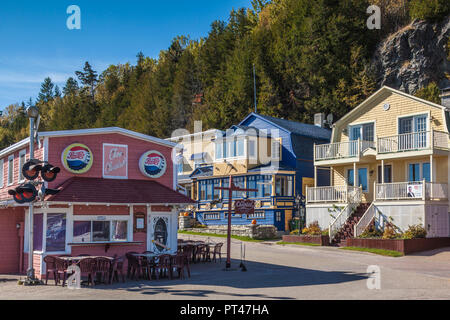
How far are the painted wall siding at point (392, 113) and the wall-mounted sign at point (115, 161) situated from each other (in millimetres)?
16849

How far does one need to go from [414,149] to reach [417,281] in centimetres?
1289

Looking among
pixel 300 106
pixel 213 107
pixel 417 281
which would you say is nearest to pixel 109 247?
pixel 417 281

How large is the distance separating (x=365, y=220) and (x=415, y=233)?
9.39ft

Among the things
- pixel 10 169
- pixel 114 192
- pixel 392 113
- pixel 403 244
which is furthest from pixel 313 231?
pixel 10 169

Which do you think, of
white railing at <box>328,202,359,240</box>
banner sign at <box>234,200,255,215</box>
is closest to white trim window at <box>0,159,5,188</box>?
banner sign at <box>234,200,255,215</box>

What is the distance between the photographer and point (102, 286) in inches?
671

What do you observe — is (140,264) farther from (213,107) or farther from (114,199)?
(213,107)

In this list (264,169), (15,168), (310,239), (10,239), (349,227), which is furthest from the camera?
(264,169)

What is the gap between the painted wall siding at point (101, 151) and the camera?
66.4 feet

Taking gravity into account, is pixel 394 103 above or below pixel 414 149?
above

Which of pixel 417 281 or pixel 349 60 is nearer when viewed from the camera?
pixel 417 281

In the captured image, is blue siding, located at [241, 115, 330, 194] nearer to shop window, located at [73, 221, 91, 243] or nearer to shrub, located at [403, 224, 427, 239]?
shrub, located at [403, 224, 427, 239]

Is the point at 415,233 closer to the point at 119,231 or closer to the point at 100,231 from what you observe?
the point at 119,231

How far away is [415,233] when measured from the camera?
87.7 ft
